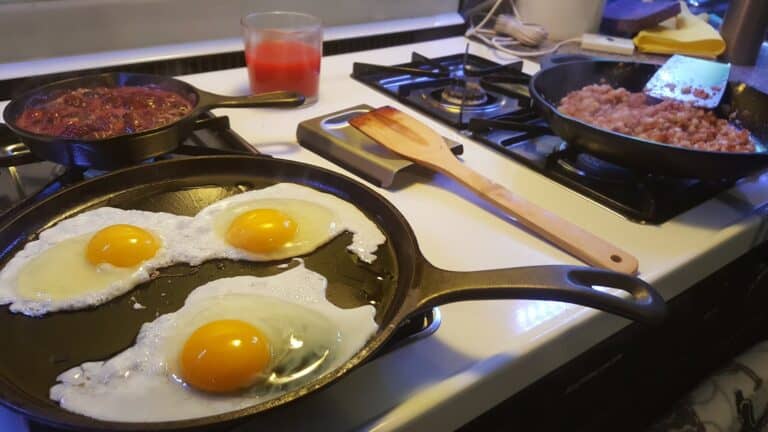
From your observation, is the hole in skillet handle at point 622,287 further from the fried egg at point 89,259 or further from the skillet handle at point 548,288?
the fried egg at point 89,259

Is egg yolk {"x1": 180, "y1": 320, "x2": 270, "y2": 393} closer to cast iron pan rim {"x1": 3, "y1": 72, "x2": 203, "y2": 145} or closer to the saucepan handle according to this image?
cast iron pan rim {"x1": 3, "y1": 72, "x2": 203, "y2": 145}

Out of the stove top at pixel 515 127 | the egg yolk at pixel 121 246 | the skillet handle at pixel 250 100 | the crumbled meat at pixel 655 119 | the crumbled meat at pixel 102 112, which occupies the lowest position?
the egg yolk at pixel 121 246

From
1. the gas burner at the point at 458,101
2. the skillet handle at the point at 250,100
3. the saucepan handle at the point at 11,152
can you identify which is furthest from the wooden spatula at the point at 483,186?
the saucepan handle at the point at 11,152

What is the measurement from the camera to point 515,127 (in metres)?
1.01

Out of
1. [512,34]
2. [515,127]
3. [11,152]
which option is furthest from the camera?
[512,34]

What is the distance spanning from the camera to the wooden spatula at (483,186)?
0.72 metres

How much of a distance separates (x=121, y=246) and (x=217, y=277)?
A: 4.3 inches

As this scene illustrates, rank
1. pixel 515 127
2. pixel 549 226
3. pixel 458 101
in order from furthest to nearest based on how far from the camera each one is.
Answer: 1. pixel 458 101
2. pixel 515 127
3. pixel 549 226

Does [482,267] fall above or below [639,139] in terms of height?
below

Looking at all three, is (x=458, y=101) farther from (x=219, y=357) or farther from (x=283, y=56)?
(x=219, y=357)

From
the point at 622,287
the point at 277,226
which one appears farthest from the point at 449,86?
the point at 622,287

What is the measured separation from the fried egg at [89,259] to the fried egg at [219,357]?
8 centimetres

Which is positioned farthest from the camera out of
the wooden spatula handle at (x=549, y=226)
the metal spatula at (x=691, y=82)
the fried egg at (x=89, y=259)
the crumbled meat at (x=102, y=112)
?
the metal spatula at (x=691, y=82)

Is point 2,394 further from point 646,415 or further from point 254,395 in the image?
point 646,415
